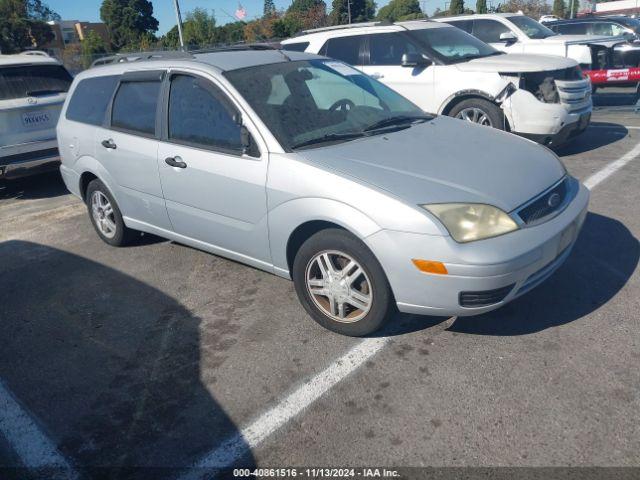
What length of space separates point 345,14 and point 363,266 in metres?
65.6

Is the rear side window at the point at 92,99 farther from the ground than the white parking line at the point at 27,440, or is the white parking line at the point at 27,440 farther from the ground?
the rear side window at the point at 92,99

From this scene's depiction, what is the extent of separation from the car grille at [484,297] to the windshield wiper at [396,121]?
58.0 inches

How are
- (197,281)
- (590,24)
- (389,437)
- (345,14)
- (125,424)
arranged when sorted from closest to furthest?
(389,437) → (125,424) → (197,281) → (590,24) → (345,14)

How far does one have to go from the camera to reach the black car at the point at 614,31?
10.9 m

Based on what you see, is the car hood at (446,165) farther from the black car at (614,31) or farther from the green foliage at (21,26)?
the green foliage at (21,26)

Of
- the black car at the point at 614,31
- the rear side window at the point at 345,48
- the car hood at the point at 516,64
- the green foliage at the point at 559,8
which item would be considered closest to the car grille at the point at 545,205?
the car hood at the point at 516,64

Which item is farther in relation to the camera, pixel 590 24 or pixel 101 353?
pixel 590 24

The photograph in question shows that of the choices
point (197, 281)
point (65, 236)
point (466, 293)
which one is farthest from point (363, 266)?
point (65, 236)

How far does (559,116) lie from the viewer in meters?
6.61

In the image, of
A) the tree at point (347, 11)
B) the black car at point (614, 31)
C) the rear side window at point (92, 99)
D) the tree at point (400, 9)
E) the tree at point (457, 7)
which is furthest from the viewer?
the tree at point (400, 9)

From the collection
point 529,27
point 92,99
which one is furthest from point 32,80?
point 529,27

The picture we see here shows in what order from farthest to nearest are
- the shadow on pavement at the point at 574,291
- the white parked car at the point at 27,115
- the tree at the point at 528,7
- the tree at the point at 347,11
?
the tree at the point at 347,11, the tree at the point at 528,7, the white parked car at the point at 27,115, the shadow on pavement at the point at 574,291

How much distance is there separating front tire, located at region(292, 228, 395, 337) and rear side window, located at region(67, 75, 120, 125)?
2.65 meters

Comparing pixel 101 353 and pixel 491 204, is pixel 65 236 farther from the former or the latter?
pixel 491 204
